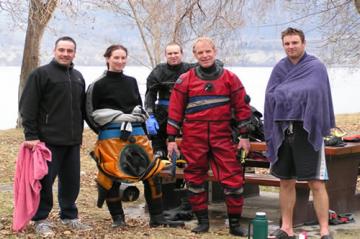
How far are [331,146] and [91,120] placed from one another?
2328mm

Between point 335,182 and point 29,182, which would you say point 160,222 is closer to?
point 29,182

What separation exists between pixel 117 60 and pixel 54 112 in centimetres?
74

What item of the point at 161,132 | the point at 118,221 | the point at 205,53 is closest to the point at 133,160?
the point at 118,221

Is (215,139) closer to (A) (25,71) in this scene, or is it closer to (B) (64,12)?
(B) (64,12)

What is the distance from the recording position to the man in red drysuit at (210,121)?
606cm

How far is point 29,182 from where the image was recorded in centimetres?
601

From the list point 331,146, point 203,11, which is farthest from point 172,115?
point 203,11

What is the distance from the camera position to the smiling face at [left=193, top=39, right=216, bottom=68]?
605cm

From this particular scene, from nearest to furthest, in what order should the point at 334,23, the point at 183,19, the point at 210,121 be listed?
1. the point at 210,121
2. the point at 183,19
3. the point at 334,23

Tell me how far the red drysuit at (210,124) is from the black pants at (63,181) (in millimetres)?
966

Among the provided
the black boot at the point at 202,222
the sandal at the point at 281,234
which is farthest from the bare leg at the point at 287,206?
the black boot at the point at 202,222

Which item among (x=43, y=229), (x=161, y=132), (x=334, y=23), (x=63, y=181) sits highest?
(x=334, y=23)

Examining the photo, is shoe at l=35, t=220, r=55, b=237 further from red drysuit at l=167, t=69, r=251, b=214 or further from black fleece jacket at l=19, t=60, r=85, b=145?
red drysuit at l=167, t=69, r=251, b=214

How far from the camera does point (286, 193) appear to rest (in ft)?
19.5
